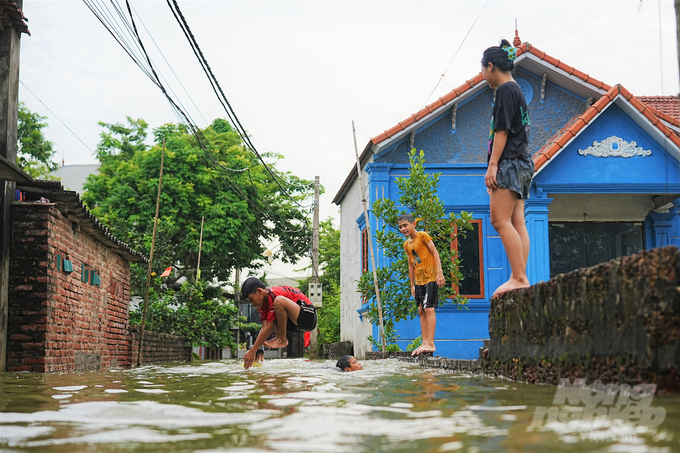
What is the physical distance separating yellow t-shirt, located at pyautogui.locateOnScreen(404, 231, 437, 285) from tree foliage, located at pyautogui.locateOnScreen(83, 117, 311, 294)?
19.3 metres

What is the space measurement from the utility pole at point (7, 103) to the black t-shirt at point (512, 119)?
19.7ft

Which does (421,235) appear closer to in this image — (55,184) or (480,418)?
(55,184)

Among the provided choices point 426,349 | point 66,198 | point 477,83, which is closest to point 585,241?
point 477,83

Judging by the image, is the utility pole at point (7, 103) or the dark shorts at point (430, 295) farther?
the dark shorts at point (430, 295)

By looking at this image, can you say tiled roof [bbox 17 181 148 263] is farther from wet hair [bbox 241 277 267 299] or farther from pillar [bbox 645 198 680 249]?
pillar [bbox 645 198 680 249]

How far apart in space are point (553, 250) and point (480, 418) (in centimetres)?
1360

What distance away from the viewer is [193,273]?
29.6m

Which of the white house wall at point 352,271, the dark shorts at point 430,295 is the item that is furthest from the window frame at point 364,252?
the dark shorts at point 430,295

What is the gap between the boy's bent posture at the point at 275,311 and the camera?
767 cm

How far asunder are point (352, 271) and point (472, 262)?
5.41 m

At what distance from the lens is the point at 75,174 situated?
48.9 meters

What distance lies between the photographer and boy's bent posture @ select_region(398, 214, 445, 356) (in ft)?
29.1

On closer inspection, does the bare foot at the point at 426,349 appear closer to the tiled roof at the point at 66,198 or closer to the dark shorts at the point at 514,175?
the dark shorts at the point at 514,175

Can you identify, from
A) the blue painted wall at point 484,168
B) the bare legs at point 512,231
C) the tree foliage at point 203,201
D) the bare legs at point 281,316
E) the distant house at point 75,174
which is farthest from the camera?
the distant house at point 75,174
